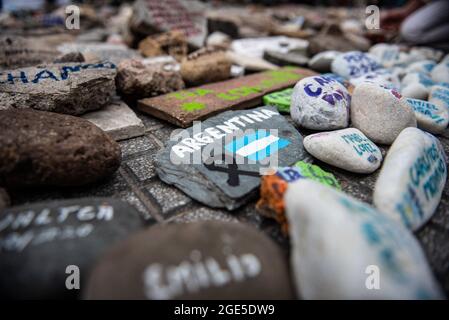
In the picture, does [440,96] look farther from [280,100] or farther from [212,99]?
[212,99]

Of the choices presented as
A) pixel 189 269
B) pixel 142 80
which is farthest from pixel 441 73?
pixel 189 269

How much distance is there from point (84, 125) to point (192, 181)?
563 millimetres

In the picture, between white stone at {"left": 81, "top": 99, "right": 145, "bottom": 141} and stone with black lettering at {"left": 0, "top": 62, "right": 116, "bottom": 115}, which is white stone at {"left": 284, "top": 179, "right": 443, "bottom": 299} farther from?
stone with black lettering at {"left": 0, "top": 62, "right": 116, "bottom": 115}

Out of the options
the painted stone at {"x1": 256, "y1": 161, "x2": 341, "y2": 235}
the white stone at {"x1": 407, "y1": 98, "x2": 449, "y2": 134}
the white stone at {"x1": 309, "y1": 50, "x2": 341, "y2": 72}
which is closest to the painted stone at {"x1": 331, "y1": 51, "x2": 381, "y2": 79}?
the white stone at {"x1": 309, "y1": 50, "x2": 341, "y2": 72}

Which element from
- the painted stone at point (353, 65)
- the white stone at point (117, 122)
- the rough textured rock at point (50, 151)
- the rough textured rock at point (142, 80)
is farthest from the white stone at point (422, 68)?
the rough textured rock at point (50, 151)

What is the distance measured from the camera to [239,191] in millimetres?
1272

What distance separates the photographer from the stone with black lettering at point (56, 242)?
0.83 meters

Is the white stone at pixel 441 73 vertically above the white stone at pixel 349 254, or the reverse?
the white stone at pixel 441 73

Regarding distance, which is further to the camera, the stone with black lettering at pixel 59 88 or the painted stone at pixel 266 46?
the painted stone at pixel 266 46

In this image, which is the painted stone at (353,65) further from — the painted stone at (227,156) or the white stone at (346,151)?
the white stone at (346,151)

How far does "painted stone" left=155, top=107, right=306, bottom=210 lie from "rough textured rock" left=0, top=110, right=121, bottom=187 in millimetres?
290

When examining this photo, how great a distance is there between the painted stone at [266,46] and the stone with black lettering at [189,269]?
2.94m

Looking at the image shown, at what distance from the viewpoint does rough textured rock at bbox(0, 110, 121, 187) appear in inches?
45.9

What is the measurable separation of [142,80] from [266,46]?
7.36ft
